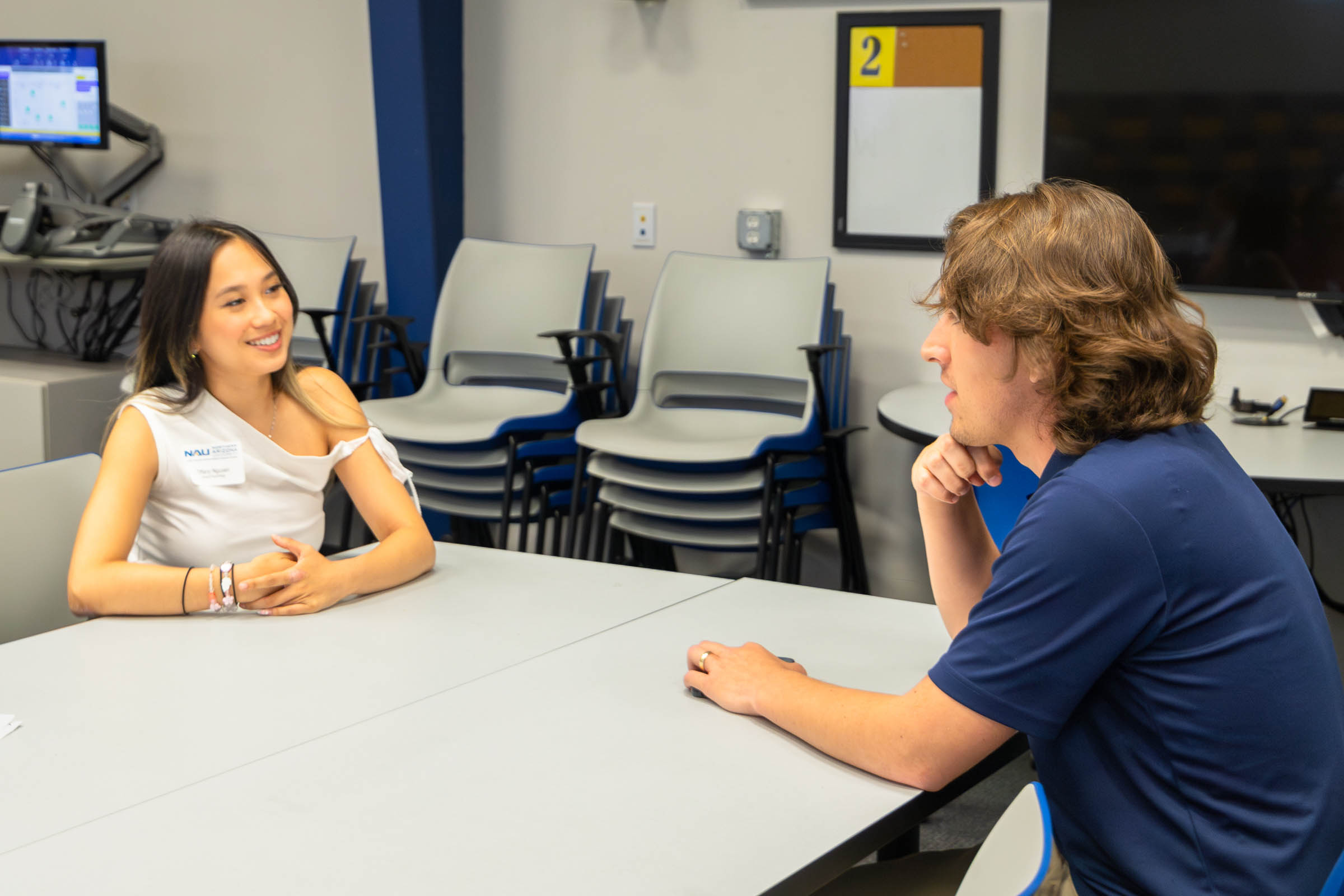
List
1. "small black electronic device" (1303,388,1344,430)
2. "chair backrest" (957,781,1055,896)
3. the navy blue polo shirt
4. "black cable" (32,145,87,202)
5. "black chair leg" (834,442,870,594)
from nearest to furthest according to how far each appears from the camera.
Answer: "chair backrest" (957,781,1055,896), the navy blue polo shirt, "small black electronic device" (1303,388,1344,430), "black chair leg" (834,442,870,594), "black cable" (32,145,87,202)

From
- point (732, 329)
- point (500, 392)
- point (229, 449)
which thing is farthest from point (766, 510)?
point (229, 449)

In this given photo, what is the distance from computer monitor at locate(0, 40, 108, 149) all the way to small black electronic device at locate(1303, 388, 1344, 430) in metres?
3.93

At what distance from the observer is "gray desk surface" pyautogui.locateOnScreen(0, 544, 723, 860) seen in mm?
1155

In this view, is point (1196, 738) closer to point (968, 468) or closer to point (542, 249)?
point (968, 468)

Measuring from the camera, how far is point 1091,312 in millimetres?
1018

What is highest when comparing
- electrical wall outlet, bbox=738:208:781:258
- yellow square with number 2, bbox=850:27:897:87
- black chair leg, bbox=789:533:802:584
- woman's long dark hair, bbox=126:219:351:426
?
yellow square with number 2, bbox=850:27:897:87

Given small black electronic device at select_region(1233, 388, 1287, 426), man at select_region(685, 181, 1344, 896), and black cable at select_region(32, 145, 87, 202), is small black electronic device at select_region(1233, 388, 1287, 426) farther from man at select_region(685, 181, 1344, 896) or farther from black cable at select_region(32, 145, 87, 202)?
black cable at select_region(32, 145, 87, 202)

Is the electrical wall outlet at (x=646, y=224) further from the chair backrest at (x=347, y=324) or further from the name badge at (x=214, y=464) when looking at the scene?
the name badge at (x=214, y=464)

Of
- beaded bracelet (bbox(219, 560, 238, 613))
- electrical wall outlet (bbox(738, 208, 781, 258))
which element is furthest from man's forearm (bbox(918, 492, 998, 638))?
electrical wall outlet (bbox(738, 208, 781, 258))

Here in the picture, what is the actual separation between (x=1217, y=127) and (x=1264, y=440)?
0.81m

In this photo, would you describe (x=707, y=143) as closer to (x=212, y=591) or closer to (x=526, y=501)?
(x=526, y=501)

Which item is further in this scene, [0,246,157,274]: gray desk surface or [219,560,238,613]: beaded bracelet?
[0,246,157,274]: gray desk surface

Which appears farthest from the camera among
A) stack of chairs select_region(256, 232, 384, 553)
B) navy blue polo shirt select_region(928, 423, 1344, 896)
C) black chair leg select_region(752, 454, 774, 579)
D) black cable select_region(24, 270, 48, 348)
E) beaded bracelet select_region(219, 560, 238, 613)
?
black cable select_region(24, 270, 48, 348)

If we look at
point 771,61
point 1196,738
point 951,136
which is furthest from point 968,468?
point 771,61
